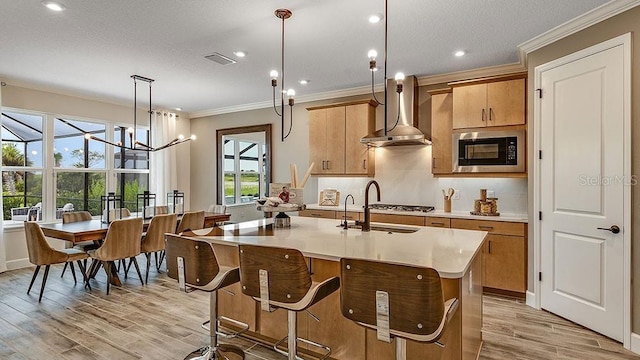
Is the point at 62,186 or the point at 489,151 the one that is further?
the point at 62,186

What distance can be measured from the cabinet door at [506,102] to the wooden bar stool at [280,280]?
10.4ft

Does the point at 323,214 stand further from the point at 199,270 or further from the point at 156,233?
the point at 199,270

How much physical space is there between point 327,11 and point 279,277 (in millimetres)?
2218

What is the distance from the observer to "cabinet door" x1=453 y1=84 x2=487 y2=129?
4.16 meters

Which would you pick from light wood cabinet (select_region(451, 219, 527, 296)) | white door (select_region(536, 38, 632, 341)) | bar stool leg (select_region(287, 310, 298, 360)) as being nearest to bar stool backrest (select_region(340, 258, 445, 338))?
bar stool leg (select_region(287, 310, 298, 360))

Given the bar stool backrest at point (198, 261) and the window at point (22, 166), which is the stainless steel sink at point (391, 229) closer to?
the bar stool backrest at point (198, 261)

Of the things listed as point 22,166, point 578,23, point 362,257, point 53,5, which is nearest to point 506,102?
point 578,23

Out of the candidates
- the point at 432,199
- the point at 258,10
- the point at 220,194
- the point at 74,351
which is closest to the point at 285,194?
the point at 258,10

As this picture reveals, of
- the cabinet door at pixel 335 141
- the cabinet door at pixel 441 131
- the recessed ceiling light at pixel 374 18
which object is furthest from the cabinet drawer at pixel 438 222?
the recessed ceiling light at pixel 374 18

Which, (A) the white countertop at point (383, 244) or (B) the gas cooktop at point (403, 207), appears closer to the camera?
(A) the white countertop at point (383, 244)

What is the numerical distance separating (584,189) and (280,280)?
116 inches

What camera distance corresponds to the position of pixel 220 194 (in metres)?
7.03

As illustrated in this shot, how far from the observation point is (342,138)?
523 centimetres

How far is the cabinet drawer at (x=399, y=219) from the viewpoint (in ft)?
14.3
